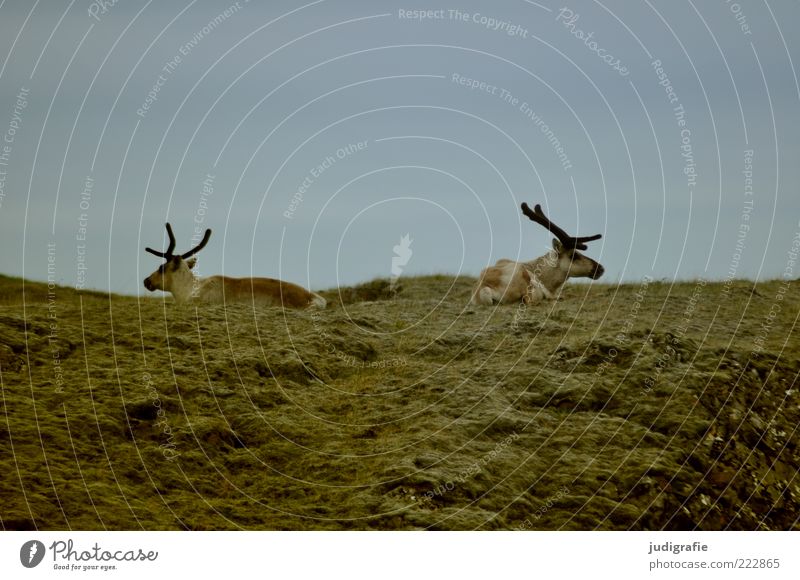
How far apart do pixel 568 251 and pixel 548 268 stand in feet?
1.83

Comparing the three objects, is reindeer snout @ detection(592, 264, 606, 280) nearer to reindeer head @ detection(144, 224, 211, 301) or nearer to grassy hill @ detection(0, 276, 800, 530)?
grassy hill @ detection(0, 276, 800, 530)

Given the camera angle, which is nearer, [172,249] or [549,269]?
[549,269]

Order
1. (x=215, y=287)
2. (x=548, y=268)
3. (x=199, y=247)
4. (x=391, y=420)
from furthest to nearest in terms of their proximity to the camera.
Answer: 1. (x=199, y=247)
2. (x=215, y=287)
3. (x=548, y=268)
4. (x=391, y=420)

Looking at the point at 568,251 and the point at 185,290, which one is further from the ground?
the point at 568,251

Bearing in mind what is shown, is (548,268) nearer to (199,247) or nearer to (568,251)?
(568,251)

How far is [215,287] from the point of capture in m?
19.6

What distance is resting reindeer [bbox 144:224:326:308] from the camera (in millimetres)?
19438

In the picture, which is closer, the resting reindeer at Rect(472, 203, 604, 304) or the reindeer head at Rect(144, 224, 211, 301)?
the resting reindeer at Rect(472, 203, 604, 304)

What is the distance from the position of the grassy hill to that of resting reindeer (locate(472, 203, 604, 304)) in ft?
11.5

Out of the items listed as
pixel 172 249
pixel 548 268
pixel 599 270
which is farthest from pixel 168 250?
pixel 599 270

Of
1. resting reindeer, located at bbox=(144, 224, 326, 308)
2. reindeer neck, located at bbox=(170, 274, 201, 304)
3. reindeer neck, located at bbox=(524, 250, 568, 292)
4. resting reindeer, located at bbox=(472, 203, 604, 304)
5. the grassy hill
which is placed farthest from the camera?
reindeer neck, located at bbox=(170, 274, 201, 304)

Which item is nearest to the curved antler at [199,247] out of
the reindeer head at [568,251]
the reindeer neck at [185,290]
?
the reindeer neck at [185,290]

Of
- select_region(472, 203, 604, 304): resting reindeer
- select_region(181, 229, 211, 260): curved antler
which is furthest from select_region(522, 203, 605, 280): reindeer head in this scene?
select_region(181, 229, 211, 260): curved antler
